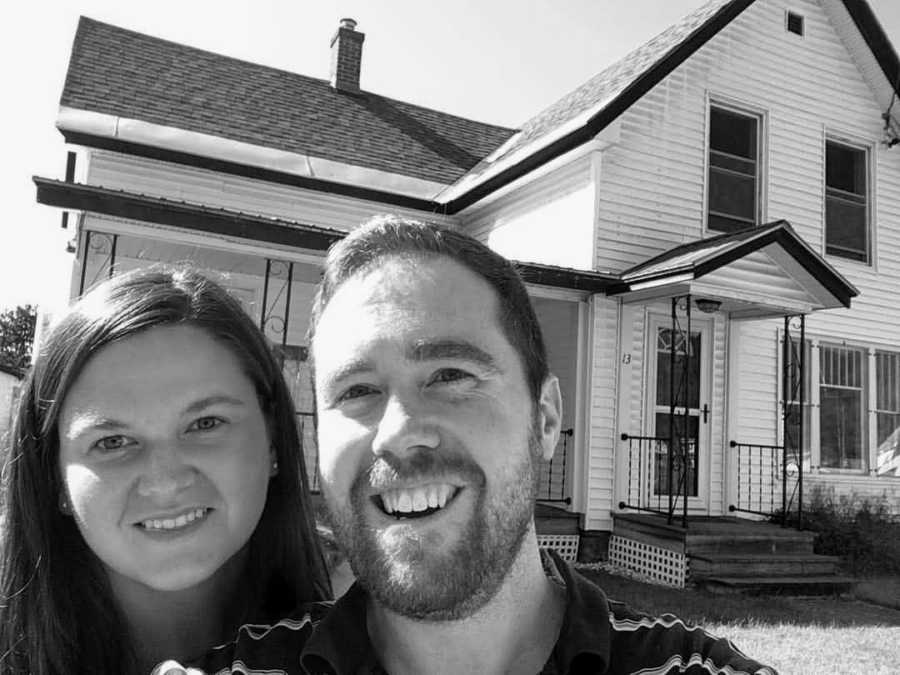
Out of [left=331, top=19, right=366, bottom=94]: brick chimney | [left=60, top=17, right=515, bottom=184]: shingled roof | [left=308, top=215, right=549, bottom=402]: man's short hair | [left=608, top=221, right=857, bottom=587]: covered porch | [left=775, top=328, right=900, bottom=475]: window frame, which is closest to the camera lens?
[left=308, top=215, right=549, bottom=402]: man's short hair

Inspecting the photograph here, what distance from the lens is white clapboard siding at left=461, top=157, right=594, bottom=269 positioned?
10180 mm

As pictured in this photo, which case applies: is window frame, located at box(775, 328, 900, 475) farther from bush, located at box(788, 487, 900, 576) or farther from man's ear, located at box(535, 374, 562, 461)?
man's ear, located at box(535, 374, 562, 461)

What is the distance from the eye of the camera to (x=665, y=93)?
1078cm

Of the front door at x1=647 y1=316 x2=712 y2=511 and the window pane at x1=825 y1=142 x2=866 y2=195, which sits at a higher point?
the window pane at x1=825 y1=142 x2=866 y2=195

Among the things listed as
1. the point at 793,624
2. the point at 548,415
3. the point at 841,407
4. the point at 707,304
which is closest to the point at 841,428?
the point at 841,407

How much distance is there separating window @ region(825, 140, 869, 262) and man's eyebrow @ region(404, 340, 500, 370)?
11.4 metres

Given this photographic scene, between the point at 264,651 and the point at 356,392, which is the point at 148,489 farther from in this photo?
the point at 356,392

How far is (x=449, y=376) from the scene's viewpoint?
179 centimetres

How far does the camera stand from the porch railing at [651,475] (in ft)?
31.9

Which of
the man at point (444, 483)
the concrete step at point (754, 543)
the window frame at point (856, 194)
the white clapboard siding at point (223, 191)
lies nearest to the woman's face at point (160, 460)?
the man at point (444, 483)

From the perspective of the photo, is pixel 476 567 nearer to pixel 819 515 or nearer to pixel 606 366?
pixel 606 366

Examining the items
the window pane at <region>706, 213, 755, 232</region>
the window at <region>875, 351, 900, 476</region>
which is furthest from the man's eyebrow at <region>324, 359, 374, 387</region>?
the window at <region>875, 351, 900, 476</region>

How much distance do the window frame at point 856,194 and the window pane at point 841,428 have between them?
6.67ft

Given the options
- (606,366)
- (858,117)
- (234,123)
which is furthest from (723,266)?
(234,123)
